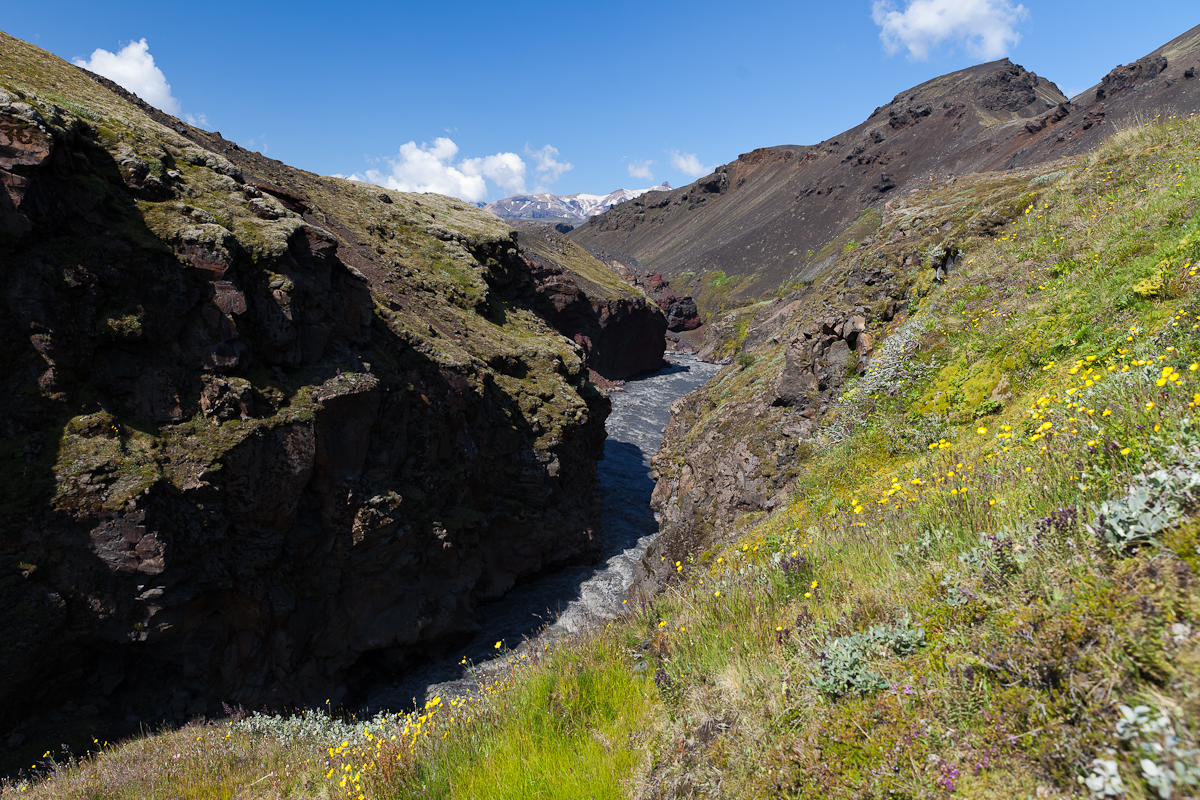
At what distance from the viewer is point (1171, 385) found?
3.96 meters

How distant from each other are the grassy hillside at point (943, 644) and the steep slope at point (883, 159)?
49307mm

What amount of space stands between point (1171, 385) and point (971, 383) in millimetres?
5278

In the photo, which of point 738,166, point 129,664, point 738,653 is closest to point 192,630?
point 129,664

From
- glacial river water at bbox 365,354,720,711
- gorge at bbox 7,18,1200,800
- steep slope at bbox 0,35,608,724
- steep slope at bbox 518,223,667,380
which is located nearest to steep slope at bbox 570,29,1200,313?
steep slope at bbox 518,223,667,380

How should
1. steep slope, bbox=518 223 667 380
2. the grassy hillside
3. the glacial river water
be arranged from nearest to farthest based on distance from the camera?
the grassy hillside < the glacial river water < steep slope, bbox=518 223 667 380

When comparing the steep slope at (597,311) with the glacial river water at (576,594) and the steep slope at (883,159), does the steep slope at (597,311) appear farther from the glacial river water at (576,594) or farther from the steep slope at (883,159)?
the steep slope at (883,159)

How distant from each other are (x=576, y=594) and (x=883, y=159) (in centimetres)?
9752

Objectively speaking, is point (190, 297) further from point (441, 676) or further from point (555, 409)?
point (555, 409)

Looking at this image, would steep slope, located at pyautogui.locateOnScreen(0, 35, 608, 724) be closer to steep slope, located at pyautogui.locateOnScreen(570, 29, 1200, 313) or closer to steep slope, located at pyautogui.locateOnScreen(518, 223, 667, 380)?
steep slope, located at pyautogui.locateOnScreen(518, 223, 667, 380)

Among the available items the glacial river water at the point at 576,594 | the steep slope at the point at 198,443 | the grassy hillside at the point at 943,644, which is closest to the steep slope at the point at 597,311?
the glacial river water at the point at 576,594

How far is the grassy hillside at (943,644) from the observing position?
7.88 feet

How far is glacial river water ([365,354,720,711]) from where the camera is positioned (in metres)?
15.9

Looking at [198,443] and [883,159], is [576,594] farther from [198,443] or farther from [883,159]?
[883,159]

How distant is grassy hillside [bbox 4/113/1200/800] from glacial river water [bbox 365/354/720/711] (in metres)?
1.95
